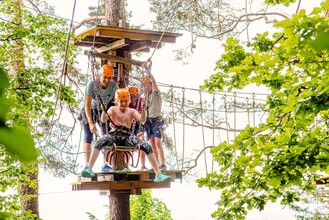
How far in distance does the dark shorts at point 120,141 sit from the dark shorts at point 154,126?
455 mm

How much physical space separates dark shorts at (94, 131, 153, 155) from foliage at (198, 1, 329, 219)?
188 cm

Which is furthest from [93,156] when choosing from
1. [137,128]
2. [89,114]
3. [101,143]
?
[137,128]

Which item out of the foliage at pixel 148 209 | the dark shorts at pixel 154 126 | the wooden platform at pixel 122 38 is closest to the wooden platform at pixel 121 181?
the dark shorts at pixel 154 126

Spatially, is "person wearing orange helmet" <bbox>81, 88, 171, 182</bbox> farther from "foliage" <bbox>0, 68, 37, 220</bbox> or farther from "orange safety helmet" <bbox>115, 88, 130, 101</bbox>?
"foliage" <bbox>0, 68, 37, 220</bbox>

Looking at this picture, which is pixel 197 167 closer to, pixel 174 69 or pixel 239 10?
pixel 239 10

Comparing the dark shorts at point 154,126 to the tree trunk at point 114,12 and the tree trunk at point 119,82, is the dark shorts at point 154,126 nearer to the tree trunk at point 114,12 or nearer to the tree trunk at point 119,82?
the tree trunk at point 119,82

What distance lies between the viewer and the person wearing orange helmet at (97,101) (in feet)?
15.2

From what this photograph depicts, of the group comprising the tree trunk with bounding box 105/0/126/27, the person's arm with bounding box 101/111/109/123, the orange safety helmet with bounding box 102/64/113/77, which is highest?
the tree trunk with bounding box 105/0/126/27

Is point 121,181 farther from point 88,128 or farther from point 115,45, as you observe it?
point 115,45

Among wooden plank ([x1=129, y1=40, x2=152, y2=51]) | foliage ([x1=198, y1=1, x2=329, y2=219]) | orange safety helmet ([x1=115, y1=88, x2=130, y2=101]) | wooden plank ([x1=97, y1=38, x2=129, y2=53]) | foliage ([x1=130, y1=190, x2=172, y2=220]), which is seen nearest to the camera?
foliage ([x1=198, y1=1, x2=329, y2=219])

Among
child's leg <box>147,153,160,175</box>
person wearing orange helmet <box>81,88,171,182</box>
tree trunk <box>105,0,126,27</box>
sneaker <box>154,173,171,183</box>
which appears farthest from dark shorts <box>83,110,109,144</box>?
tree trunk <box>105,0,126,27</box>

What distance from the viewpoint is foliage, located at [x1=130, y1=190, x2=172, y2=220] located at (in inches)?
334

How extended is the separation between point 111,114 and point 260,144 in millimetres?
2375

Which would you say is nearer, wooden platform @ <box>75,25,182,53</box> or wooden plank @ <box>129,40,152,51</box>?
wooden platform @ <box>75,25,182,53</box>
